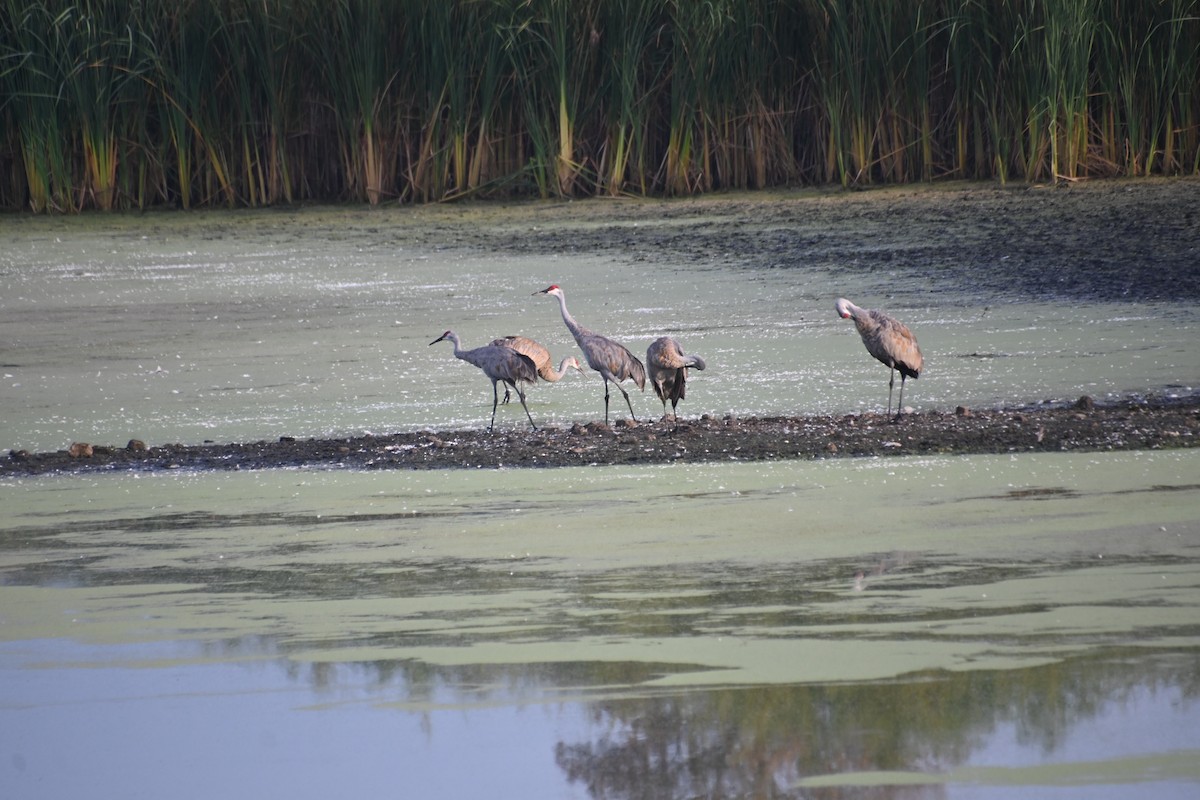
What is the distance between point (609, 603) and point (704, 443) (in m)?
2.52

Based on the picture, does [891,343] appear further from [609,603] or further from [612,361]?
[609,603]

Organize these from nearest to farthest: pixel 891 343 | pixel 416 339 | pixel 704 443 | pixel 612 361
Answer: pixel 704 443, pixel 891 343, pixel 612 361, pixel 416 339

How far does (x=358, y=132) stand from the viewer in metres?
13.9

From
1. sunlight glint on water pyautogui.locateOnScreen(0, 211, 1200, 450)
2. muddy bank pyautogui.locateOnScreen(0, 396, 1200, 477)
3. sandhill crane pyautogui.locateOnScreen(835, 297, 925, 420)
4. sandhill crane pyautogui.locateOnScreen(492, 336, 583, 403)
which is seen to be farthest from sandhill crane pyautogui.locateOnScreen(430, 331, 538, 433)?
sandhill crane pyautogui.locateOnScreen(835, 297, 925, 420)

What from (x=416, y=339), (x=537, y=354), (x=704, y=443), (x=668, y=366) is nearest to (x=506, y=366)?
(x=537, y=354)

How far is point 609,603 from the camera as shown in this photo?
449cm

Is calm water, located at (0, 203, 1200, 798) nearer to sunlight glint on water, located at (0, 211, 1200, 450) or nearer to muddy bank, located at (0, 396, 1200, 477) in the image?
sunlight glint on water, located at (0, 211, 1200, 450)

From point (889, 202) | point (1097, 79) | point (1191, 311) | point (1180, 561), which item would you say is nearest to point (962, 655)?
point (1180, 561)

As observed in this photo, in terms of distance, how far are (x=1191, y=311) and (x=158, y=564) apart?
5.89 meters

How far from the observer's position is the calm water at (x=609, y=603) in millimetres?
3359

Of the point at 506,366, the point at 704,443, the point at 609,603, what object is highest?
the point at 506,366

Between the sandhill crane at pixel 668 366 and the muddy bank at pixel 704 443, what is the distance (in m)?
0.14

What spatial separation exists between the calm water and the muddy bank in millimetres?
221

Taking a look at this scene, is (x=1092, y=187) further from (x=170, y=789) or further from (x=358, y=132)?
(x=170, y=789)
